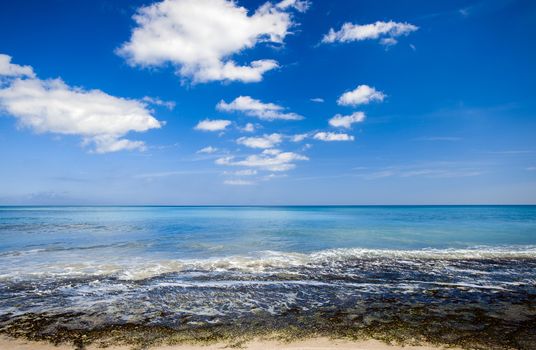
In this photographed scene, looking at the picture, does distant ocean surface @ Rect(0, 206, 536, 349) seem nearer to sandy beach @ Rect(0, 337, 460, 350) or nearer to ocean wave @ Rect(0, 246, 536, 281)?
ocean wave @ Rect(0, 246, 536, 281)

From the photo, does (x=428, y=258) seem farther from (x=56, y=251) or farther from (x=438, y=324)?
(x=56, y=251)

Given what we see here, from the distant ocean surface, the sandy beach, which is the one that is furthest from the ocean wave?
the sandy beach

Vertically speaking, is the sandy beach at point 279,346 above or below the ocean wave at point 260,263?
above

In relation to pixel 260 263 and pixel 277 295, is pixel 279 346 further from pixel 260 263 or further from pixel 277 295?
pixel 260 263

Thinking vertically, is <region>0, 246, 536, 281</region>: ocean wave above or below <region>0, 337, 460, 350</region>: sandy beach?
below

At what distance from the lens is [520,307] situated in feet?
32.9

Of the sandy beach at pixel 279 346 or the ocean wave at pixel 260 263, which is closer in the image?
the sandy beach at pixel 279 346

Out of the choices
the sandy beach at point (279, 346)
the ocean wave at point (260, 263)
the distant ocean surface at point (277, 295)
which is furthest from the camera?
the ocean wave at point (260, 263)

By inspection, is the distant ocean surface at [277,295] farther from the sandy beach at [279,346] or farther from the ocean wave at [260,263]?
the sandy beach at [279,346]

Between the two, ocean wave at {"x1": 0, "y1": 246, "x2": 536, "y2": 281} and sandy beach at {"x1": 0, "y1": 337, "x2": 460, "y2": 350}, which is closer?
sandy beach at {"x1": 0, "y1": 337, "x2": 460, "y2": 350}

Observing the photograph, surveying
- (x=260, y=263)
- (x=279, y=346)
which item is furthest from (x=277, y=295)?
(x=260, y=263)

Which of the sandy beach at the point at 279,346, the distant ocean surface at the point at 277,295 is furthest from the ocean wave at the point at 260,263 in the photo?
the sandy beach at the point at 279,346

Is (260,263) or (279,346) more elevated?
(279,346)

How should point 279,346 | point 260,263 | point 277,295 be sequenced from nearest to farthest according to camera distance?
point 279,346, point 277,295, point 260,263
